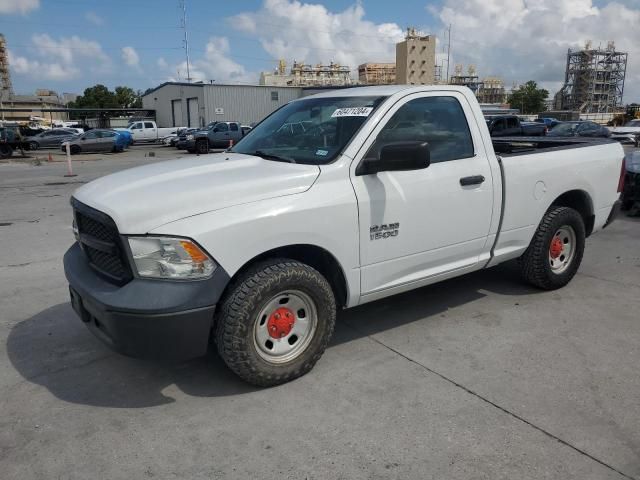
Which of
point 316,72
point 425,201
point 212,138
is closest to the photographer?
point 425,201

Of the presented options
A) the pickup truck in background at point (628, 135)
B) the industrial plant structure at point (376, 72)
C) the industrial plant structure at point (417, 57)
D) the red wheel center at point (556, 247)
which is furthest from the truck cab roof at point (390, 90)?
the industrial plant structure at point (376, 72)

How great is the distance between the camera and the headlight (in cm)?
285

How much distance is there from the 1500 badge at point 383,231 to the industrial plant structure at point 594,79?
164844mm

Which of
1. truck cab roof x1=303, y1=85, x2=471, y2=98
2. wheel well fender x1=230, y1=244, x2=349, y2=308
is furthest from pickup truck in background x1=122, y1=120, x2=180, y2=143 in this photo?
wheel well fender x1=230, y1=244, x2=349, y2=308

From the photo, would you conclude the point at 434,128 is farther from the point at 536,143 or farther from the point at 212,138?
the point at 212,138

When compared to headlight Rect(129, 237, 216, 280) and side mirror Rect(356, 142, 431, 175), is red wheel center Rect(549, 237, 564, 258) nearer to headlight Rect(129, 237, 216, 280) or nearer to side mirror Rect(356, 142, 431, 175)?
side mirror Rect(356, 142, 431, 175)

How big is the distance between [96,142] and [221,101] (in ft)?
62.8

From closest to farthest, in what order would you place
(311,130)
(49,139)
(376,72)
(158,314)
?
1. (158,314)
2. (311,130)
3. (49,139)
4. (376,72)

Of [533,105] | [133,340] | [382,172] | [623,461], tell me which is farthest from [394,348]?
[533,105]

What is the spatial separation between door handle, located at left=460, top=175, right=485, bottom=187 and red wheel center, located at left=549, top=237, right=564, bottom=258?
4.68 ft

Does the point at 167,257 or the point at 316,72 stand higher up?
the point at 316,72

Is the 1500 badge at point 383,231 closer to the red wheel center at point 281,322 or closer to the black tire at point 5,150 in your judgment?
the red wheel center at point 281,322

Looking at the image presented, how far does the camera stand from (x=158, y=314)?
280cm

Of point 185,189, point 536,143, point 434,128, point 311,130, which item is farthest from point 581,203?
point 185,189
